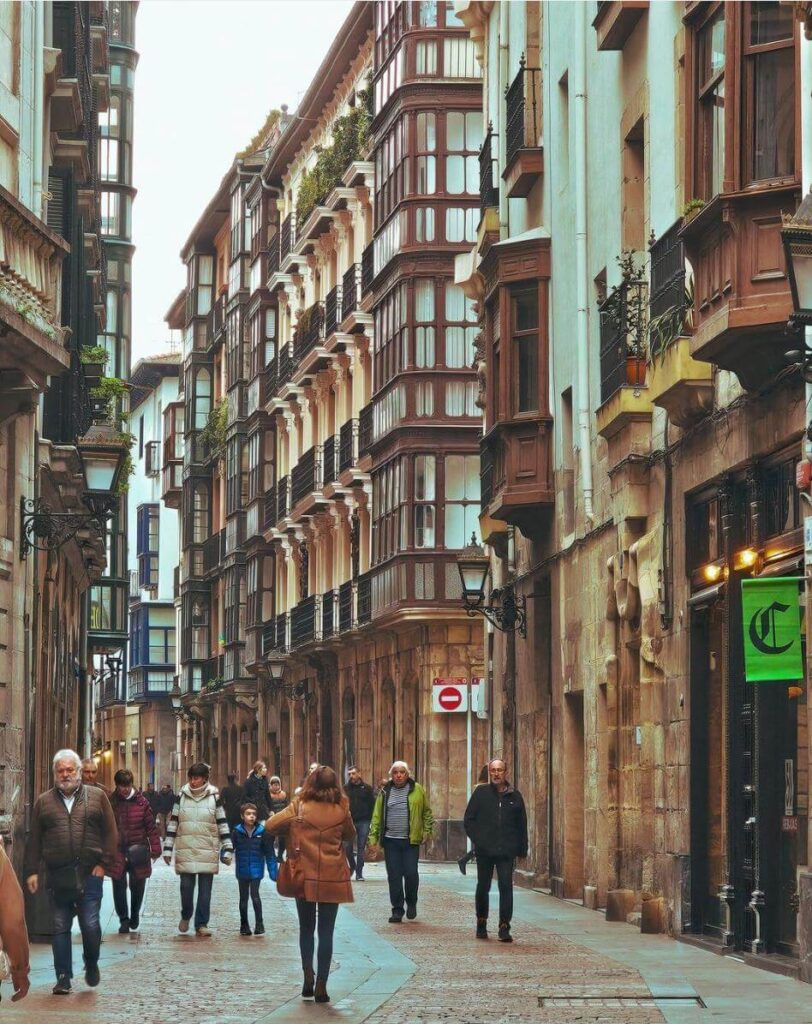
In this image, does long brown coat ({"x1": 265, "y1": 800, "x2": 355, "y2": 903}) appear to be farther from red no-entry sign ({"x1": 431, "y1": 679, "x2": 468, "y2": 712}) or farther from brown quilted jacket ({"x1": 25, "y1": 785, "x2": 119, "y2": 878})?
red no-entry sign ({"x1": 431, "y1": 679, "x2": 468, "y2": 712})

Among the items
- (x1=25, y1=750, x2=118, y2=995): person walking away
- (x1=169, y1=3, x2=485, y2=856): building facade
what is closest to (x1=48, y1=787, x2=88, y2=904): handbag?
(x1=25, y1=750, x2=118, y2=995): person walking away

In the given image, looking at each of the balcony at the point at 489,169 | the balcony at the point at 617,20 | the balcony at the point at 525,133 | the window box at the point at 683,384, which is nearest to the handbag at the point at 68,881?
the window box at the point at 683,384

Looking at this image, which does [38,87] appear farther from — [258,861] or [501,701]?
[501,701]

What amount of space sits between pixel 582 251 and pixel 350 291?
93.6 ft

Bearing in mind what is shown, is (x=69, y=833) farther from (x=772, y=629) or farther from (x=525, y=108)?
(x=525, y=108)

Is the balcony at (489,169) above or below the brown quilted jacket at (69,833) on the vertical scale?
above

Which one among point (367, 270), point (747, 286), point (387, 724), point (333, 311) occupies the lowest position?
point (387, 724)

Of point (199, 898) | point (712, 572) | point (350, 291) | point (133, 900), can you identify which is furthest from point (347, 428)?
point (712, 572)

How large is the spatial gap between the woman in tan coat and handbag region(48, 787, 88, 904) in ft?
4.73

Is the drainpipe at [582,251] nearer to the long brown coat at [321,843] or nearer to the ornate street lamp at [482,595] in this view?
the ornate street lamp at [482,595]

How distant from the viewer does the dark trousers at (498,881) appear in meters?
21.3

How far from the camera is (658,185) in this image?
22938 millimetres

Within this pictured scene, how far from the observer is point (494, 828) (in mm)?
21984

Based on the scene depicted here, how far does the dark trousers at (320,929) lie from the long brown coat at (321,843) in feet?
0.33
